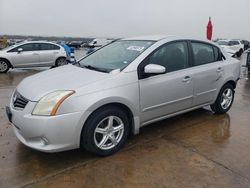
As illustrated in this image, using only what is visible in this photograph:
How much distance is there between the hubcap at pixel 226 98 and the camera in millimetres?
5325

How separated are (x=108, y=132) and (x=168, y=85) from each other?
1.19 metres

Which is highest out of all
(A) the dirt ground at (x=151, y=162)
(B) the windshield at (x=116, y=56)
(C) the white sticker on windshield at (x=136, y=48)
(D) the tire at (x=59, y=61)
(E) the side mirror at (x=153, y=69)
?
(C) the white sticker on windshield at (x=136, y=48)

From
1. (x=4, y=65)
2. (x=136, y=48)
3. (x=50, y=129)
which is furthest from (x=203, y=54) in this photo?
(x=4, y=65)

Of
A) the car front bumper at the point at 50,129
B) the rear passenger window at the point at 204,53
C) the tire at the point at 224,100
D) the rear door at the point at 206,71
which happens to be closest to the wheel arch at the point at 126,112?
the car front bumper at the point at 50,129

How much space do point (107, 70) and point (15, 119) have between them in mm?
1364

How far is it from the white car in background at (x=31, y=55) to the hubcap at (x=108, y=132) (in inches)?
377

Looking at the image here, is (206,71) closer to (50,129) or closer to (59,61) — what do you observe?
(50,129)

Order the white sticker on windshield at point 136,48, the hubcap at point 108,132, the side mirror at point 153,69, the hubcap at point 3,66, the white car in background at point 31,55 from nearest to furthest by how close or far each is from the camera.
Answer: the hubcap at point 108,132, the side mirror at point 153,69, the white sticker on windshield at point 136,48, the hubcap at point 3,66, the white car in background at point 31,55

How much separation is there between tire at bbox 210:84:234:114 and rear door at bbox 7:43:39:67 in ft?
30.0

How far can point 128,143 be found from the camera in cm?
399

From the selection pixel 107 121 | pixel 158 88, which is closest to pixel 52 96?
pixel 107 121

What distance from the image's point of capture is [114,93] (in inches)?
136

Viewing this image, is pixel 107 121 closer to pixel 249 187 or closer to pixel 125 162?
pixel 125 162

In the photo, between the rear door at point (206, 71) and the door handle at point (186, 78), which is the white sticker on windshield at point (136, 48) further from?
the rear door at point (206, 71)
